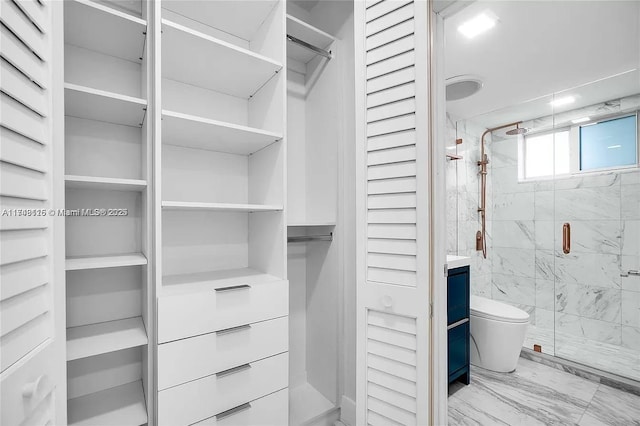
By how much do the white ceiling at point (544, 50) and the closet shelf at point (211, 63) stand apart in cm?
120

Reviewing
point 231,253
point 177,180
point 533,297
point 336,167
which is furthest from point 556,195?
point 177,180

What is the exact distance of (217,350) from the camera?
1130mm

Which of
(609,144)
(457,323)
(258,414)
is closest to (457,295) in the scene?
(457,323)

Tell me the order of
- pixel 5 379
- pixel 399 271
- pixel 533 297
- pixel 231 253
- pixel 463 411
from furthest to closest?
1. pixel 533 297
2. pixel 463 411
3. pixel 231 253
4. pixel 399 271
5. pixel 5 379

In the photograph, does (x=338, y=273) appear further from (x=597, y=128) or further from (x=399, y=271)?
(x=597, y=128)

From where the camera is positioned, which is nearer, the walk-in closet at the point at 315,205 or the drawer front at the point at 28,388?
the drawer front at the point at 28,388

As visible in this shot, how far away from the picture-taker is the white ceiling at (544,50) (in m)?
1.62

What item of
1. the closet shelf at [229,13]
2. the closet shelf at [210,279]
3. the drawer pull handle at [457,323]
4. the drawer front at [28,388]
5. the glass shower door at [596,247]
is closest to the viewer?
the drawer front at [28,388]

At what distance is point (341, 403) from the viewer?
1.64 meters

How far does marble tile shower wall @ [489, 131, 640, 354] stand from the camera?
7.38ft

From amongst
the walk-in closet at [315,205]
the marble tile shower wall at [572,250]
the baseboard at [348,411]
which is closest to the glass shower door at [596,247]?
the marble tile shower wall at [572,250]

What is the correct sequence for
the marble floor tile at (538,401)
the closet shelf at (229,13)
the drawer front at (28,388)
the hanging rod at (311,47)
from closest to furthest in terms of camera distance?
the drawer front at (28,388)
the closet shelf at (229,13)
the hanging rod at (311,47)
the marble floor tile at (538,401)

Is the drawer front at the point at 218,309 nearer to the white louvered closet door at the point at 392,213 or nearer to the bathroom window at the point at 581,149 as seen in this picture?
the white louvered closet door at the point at 392,213

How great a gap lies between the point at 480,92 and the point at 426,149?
6.52 feet
